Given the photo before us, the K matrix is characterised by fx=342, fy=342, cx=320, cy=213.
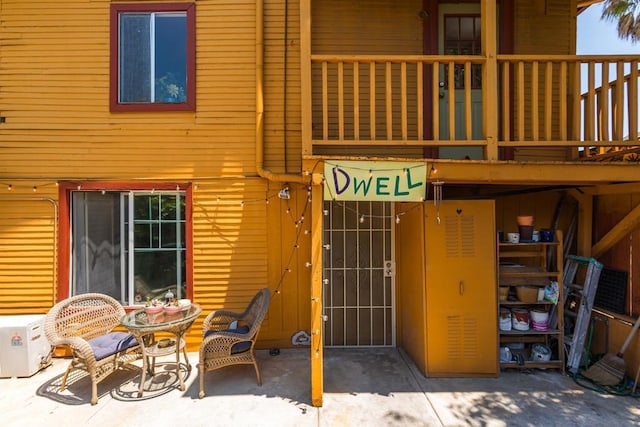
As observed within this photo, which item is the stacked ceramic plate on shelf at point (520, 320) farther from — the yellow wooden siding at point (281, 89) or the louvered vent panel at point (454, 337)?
the yellow wooden siding at point (281, 89)

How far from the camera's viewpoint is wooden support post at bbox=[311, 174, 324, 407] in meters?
3.45

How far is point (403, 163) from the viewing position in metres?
3.51

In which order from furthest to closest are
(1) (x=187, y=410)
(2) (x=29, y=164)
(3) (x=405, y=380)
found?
(2) (x=29, y=164)
(3) (x=405, y=380)
(1) (x=187, y=410)

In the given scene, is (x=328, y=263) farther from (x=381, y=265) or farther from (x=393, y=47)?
(x=393, y=47)

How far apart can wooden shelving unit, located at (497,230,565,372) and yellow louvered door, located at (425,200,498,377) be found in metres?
0.24

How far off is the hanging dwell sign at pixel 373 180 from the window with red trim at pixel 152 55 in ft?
9.08

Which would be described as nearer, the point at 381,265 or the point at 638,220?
the point at 638,220

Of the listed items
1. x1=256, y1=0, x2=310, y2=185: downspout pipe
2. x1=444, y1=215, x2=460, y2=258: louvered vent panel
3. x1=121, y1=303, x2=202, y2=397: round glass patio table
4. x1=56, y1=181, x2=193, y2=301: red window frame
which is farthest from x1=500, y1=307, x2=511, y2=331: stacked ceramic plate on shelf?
x1=56, y1=181, x2=193, y2=301: red window frame

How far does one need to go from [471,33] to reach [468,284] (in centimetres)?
356

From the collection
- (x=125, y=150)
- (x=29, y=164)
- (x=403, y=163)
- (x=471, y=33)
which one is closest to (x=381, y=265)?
(x=403, y=163)

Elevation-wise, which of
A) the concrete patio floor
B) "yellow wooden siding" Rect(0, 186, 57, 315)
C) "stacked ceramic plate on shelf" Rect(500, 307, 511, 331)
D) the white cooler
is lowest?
the concrete patio floor

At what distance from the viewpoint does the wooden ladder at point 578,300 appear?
411cm

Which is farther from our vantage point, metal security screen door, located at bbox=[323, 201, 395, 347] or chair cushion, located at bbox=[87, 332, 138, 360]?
metal security screen door, located at bbox=[323, 201, 395, 347]

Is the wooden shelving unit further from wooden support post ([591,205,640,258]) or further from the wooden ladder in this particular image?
wooden support post ([591,205,640,258])
